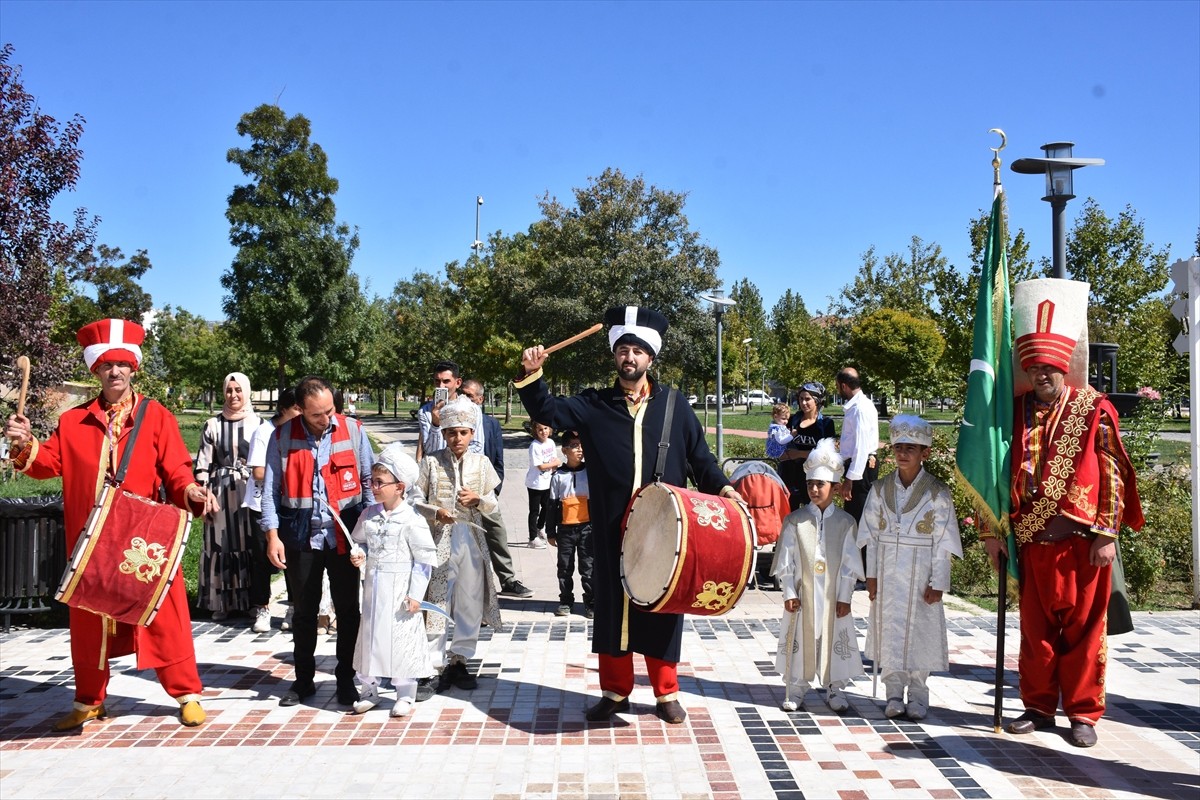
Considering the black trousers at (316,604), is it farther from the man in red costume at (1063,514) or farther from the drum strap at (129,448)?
the man in red costume at (1063,514)

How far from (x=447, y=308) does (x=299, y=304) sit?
1365 centimetres

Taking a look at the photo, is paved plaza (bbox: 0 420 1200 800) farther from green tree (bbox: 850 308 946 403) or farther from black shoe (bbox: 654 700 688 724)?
green tree (bbox: 850 308 946 403)

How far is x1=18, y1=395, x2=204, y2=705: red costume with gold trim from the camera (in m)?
5.40

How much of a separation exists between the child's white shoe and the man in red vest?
0.08 meters

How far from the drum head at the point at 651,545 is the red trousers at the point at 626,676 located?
558 millimetres

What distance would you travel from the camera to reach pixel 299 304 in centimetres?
2878

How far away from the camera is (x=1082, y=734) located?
5.20m

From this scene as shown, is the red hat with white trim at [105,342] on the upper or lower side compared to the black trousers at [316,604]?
upper

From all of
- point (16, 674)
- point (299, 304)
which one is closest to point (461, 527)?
point (16, 674)

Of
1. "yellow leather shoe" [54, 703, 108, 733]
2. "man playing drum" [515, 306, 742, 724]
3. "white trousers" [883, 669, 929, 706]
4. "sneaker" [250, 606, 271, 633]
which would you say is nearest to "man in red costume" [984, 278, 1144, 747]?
"white trousers" [883, 669, 929, 706]

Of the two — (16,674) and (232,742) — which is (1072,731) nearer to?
(232,742)

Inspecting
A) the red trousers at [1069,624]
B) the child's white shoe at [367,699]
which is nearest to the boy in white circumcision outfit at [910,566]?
the red trousers at [1069,624]

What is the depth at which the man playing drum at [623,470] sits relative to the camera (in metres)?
5.50

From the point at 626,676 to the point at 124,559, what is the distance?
281cm
